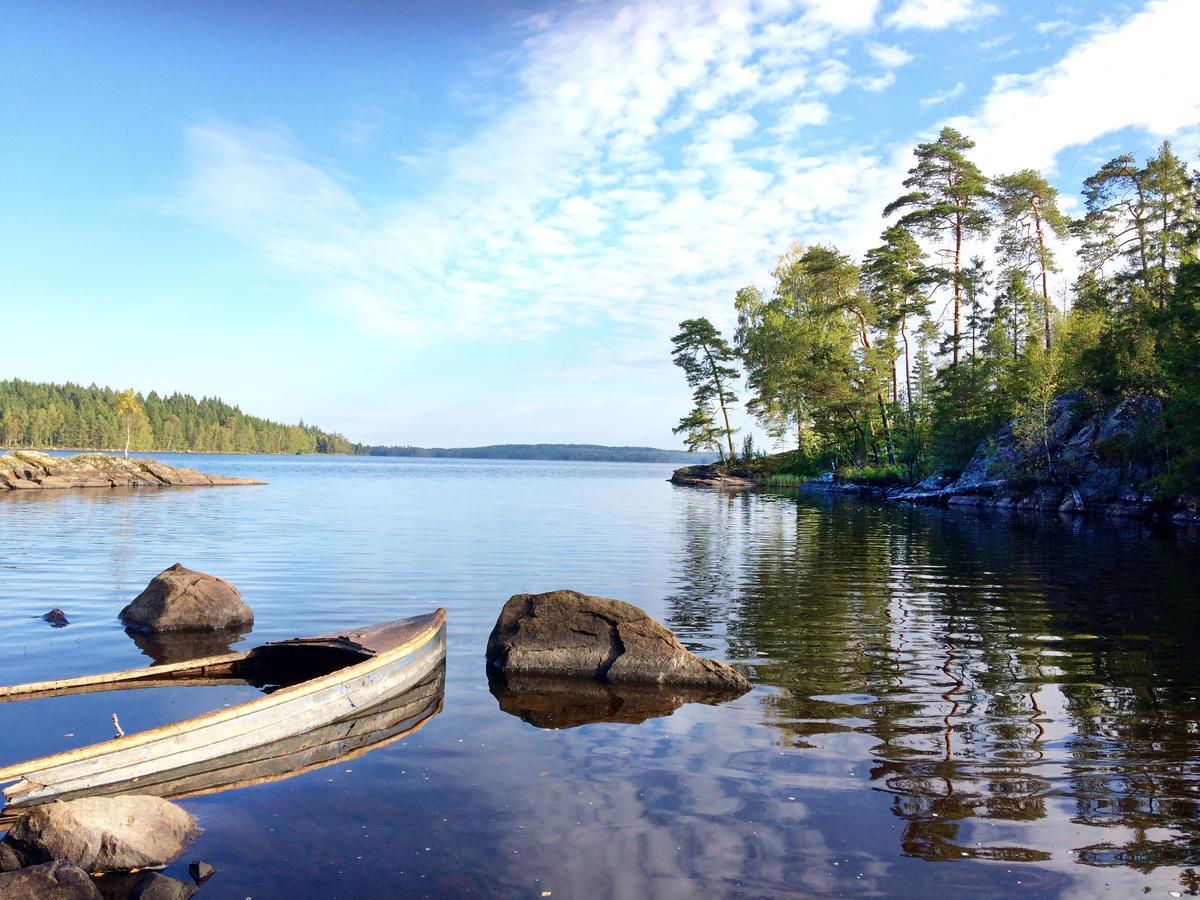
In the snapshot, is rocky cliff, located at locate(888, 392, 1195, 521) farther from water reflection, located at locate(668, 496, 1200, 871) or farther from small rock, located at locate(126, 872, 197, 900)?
small rock, located at locate(126, 872, 197, 900)

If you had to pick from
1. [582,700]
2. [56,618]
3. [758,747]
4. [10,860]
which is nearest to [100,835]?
[10,860]

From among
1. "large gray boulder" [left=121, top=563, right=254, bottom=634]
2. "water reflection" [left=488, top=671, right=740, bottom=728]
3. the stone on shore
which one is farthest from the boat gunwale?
the stone on shore

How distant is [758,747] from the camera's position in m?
9.42

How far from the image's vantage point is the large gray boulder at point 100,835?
6.17m

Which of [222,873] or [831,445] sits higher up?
[831,445]

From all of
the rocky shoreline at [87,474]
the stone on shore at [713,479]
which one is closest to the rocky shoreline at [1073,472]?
the stone on shore at [713,479]


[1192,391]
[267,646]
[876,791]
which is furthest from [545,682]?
[1192,391]

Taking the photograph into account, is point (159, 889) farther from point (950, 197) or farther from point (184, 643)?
point (950, 197)

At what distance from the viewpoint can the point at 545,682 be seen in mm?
12234

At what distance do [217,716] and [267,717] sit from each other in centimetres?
64

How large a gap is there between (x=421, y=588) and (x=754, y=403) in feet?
257

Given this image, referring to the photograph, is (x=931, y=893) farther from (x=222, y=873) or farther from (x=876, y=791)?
(x=222, y=873)

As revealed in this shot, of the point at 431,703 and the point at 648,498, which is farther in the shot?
the point at 648,498

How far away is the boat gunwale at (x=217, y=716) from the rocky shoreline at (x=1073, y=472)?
146ft
